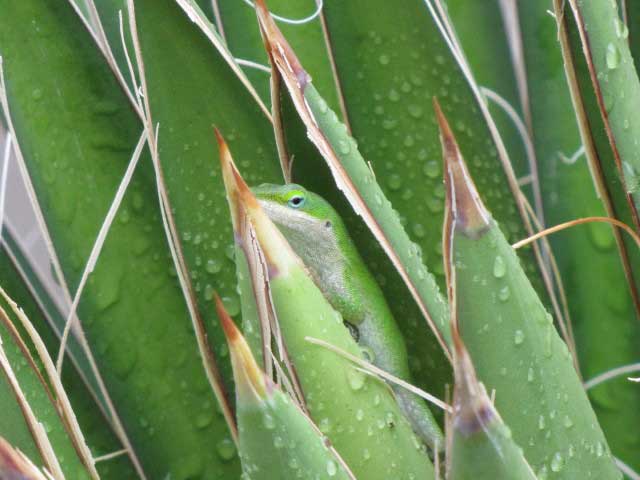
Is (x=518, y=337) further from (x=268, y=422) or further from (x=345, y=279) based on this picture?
(x=345, y=279)

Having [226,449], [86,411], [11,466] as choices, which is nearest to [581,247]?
[226,449]

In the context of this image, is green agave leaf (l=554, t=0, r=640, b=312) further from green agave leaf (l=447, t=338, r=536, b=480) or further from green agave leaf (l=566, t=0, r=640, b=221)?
green agave leaf (l=447, t=338, r=536, b=480)

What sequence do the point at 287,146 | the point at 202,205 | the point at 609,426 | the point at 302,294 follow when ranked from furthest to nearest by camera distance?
1. the point at 609,426
2. the point at 202,205
3. the point at 287,146
4. the point at 302,294

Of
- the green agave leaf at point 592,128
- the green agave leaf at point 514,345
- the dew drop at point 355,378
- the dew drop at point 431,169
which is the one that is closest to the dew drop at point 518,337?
the green agave leaf at point 514,345

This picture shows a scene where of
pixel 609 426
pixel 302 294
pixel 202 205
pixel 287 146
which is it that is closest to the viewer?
pixel 302 294

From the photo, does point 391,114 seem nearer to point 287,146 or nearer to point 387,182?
point 387,182

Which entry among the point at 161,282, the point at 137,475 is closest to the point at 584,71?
the point at 161,282

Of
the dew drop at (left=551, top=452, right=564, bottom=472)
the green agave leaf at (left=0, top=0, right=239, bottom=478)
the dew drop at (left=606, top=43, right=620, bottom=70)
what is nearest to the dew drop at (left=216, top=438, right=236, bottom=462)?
the green agave leaf at (left=0, top=0, right=239, bottom=478)
